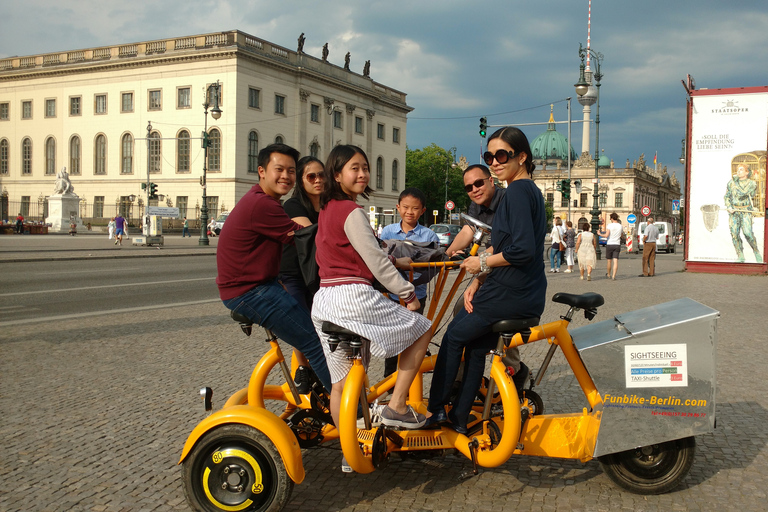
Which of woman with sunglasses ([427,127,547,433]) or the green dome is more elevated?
the green dome

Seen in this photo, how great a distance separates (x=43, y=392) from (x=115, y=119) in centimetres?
6163

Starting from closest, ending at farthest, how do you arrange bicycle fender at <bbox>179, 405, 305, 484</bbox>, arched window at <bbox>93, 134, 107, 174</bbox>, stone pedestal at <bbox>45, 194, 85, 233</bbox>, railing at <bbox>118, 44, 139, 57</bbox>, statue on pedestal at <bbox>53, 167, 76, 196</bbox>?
bicycle fender at <bbox>179, 405, 305, 484</bbox>, statue on pedestal at <bbox>53, 167, 76, 196</bbox>, stone pedestal at <bbox>45, 194, 85, 233</bbox>, railing at <bbox>118, 44, 139, 57</bbox>, arched window at <bbox>93, 134, 107, 174</bbox>

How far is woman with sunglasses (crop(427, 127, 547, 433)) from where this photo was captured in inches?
135

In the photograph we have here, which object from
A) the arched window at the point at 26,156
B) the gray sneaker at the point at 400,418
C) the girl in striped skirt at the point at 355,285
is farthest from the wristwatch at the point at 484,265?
the arched window at the point at 26,156

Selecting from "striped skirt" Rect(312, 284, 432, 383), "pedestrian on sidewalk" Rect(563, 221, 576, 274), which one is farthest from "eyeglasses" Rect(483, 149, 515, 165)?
"pedestrian on sidewalk" Rect(563, 221, 576, 274)

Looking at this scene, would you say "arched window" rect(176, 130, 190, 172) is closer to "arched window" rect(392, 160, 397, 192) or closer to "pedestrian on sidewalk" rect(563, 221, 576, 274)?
"arched window" rect(392, 160, 397, 192)

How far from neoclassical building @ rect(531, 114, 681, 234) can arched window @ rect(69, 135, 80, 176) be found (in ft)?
232

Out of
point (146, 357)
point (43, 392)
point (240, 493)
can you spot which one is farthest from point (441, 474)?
point (146, 357)

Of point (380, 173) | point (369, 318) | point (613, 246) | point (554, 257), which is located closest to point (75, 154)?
point (380, 173)

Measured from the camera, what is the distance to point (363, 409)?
345 cm

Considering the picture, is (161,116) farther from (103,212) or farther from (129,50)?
(103,212)

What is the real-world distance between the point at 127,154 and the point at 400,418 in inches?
2499

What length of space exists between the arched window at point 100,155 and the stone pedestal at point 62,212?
1714 centimetres

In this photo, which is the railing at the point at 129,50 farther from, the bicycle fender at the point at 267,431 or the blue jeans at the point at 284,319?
the bicycle fender at the point at 267,431
